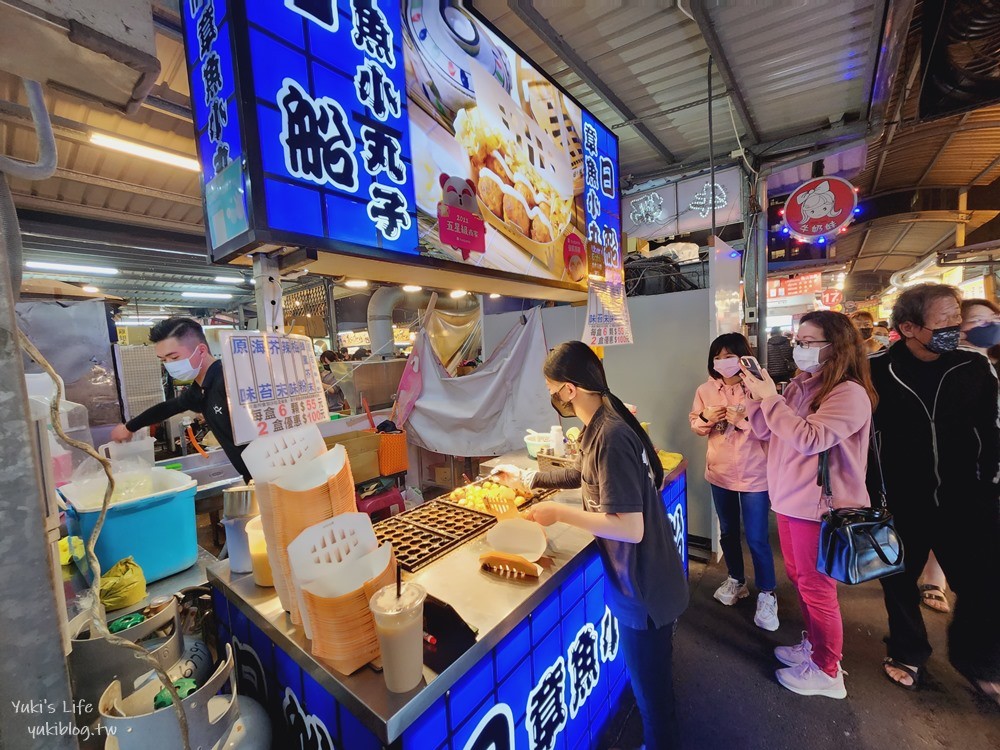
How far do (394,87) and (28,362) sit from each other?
478cm

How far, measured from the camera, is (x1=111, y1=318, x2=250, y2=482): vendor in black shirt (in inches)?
106

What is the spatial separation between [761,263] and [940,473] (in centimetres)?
378

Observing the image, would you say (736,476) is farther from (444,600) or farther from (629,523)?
(444,600)

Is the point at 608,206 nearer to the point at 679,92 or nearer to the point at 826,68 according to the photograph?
the point at 679,92

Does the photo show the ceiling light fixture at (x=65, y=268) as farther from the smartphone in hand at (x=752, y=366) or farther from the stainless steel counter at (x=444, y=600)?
the smartphone in hand at (x=752, y=366)

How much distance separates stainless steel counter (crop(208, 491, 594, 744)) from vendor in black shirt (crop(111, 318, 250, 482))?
1191 mm

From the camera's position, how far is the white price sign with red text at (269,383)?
1294 mm

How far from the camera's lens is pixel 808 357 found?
244 centimetres

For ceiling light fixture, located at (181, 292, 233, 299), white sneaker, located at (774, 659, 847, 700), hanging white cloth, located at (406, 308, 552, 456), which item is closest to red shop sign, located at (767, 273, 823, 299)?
hanging white cloth, located at (406, 308, 552, 456)

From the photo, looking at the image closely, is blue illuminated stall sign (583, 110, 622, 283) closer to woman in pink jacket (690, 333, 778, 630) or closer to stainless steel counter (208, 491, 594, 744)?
woman in pink jacket (690, 333, 778, 630)

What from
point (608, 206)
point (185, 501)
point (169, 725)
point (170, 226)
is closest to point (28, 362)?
point (170, 226)

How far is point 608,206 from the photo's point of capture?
149 inches

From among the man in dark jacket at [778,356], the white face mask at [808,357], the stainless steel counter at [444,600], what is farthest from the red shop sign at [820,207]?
the stainless steel counter at [444,600]

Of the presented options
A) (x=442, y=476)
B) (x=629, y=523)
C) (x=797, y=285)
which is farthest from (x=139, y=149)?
(x=797, y=285)
